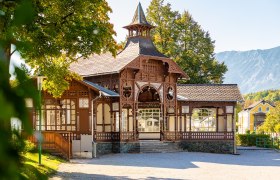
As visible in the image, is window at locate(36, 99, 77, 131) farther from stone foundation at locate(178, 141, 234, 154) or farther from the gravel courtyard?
stone foundation at locate(178, 141, 234, 154)

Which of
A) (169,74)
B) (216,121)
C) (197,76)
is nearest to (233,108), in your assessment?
(216,121)

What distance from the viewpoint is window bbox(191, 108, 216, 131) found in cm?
3362

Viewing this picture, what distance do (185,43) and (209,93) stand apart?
1306 centimetres

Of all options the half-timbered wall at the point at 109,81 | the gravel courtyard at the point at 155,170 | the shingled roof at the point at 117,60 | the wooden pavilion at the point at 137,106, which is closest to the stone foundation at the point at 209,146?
the wooden pavilion at the point at 137,106

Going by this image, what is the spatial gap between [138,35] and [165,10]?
41.6 ft

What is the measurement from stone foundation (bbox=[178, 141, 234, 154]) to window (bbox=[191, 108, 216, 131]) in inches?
59.3

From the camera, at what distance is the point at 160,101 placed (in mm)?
30969

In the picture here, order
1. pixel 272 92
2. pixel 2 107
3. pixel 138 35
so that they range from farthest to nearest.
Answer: pixel 272 92
pixel 138 35
pixel 2 107

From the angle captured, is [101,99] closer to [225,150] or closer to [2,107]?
[225,150]

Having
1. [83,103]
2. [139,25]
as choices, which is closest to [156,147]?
[83,103]

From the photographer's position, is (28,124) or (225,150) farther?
(225,150)

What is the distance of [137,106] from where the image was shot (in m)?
29.4

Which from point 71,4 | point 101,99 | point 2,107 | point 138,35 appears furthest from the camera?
point 138,35

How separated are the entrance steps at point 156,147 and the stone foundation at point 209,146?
4.73 ft
